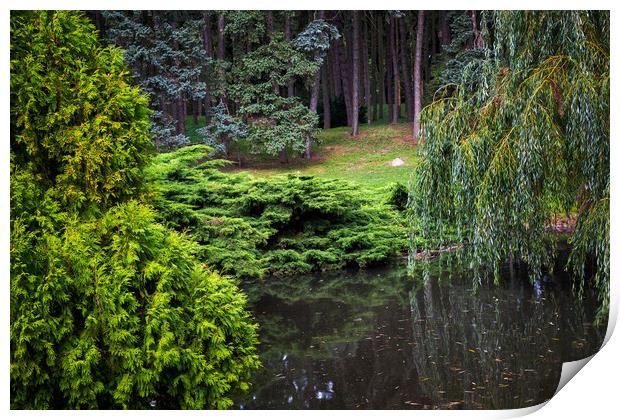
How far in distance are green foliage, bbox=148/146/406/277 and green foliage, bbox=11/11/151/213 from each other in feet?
6.52

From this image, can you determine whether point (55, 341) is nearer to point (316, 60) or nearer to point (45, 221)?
point (45, 221)

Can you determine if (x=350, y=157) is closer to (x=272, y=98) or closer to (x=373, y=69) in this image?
(x=373, y=69)

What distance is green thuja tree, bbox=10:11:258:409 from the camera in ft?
10.5

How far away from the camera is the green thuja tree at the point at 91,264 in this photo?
3205mm

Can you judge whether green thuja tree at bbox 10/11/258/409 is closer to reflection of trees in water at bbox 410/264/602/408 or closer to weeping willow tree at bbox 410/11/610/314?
reflection of trees in water at bbox 410/264/602/408

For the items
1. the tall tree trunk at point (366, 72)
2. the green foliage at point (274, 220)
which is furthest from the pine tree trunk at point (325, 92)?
the green foliage at point (274, 220)

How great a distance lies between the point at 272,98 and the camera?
5.55 meters

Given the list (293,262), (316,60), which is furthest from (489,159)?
(293,262)

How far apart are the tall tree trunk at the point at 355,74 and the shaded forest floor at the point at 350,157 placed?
0.23ft

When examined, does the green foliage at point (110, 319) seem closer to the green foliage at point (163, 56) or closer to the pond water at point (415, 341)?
the pond water at point (415, 341)

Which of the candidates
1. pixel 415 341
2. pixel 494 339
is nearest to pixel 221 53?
pixel 415 341

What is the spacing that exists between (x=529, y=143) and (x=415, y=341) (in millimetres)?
1813

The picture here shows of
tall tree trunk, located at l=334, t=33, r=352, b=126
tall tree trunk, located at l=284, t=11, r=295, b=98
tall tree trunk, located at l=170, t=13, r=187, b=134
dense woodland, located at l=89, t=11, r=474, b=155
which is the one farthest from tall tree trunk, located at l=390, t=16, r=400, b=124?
tall tree trunk, located at l=170, t=13, r=187, b=134

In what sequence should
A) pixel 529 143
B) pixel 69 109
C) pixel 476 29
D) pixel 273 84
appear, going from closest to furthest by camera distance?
pixel 69 109
pixel 529 143
pixel 476 29
pixel 273 84
